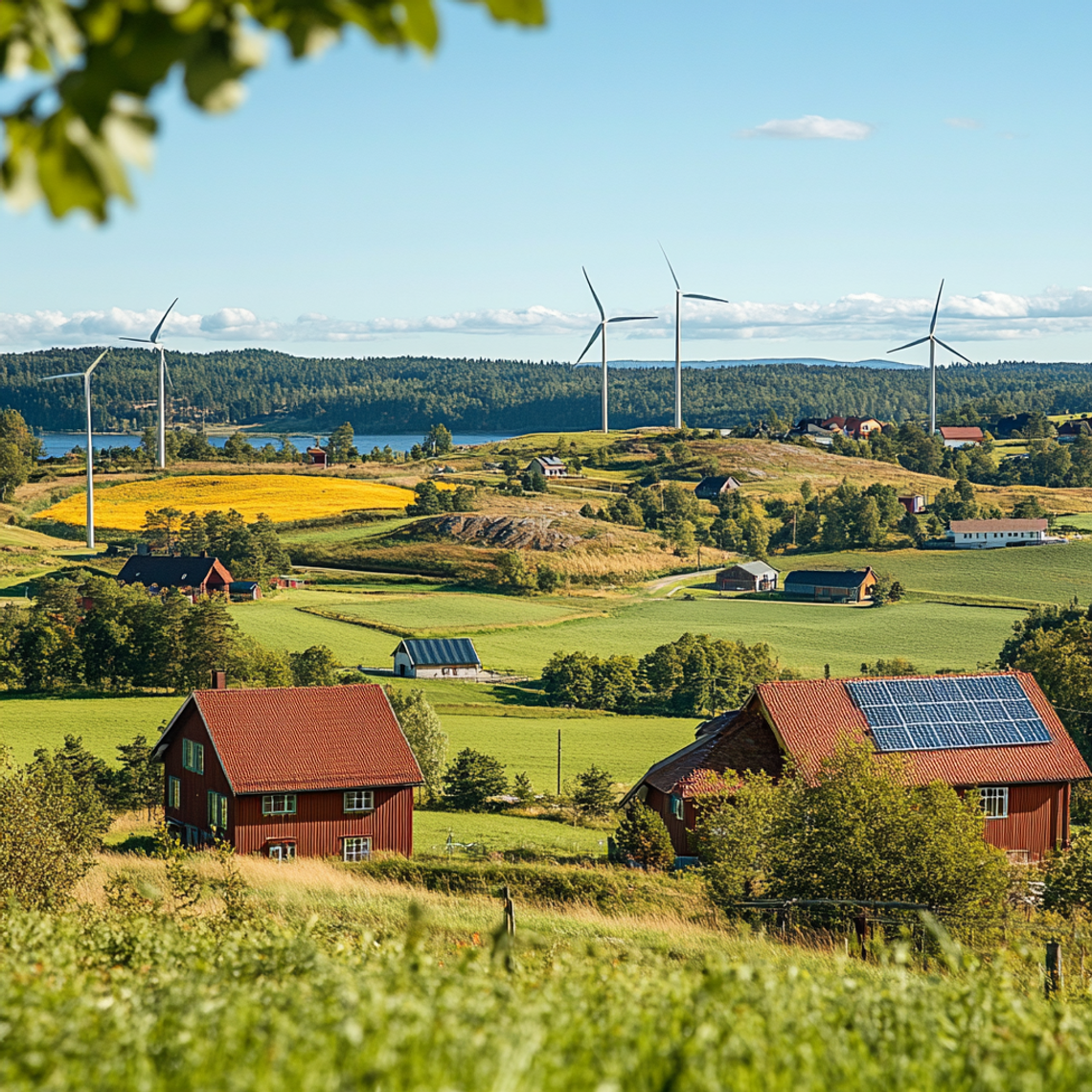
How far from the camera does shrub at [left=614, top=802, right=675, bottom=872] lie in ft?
110

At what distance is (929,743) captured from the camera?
35219 mm

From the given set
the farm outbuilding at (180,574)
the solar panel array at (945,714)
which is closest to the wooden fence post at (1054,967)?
the solar panel array at (945,714)

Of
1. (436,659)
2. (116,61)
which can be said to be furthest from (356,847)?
(116,61)

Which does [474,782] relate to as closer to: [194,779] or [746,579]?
[194,779]

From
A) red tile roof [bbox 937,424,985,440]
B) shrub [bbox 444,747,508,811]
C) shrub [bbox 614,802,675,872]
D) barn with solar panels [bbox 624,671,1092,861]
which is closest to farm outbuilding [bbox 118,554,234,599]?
shrub [bbox 444,747,508,811]

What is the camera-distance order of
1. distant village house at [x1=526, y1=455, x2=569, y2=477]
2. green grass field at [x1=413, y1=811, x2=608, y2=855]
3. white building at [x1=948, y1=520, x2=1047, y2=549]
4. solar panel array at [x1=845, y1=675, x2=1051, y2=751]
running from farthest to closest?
distant village house at [x1=526, y1=455, x2=569, y2=477] → white building at [x1=948, y1=520, x2=1047, y2=549] → green grass field at [x1=413, y1=811, x2=608, y2=855] → solar panel array at [x1=845, y1=675, x2=1051, y2=751]

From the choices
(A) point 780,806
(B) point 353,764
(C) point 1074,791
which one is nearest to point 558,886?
(A) point 780,806

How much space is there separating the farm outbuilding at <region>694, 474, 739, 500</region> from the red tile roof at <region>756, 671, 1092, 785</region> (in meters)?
95.8

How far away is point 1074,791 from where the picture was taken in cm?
4344

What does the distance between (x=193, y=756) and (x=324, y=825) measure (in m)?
4.91

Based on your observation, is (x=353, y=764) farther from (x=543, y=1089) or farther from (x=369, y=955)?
(x=543, y=1089)

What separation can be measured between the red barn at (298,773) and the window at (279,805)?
1.1 inches

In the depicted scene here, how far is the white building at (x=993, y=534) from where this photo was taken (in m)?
118

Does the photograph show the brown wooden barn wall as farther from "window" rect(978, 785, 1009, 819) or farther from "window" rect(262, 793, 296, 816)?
"window" rect(262, 793, 296, 816)
